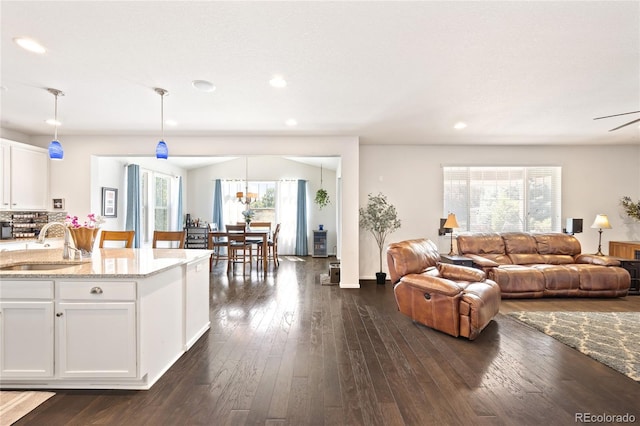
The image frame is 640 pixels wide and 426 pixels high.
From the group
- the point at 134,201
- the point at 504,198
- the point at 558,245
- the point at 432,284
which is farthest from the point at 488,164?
the point at 134,201

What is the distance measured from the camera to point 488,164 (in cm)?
594

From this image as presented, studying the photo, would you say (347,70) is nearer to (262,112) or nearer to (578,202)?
(262,112)

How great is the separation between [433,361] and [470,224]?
4.01 metres

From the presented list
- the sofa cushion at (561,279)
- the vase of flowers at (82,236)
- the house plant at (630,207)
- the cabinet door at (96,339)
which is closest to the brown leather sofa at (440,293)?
the sofa cushion at (561,279)

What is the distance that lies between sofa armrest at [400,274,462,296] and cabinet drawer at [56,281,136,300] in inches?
104

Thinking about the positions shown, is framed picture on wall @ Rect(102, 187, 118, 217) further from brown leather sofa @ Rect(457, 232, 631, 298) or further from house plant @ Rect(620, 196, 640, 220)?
house plant @ Rect(620, 196, 640, 220)

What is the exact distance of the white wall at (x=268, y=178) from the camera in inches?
368

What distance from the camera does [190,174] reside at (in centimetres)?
955

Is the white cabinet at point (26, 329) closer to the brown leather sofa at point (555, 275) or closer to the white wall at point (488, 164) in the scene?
the white wall at point (488, 164)

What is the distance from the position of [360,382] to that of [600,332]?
2.73 m

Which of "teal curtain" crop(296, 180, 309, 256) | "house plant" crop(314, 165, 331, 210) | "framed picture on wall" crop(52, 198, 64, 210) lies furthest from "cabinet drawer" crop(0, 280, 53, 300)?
"teal curtain" crop(296, 180, 309, 256)

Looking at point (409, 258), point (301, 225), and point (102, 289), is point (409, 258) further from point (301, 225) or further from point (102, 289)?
point (301, 225)

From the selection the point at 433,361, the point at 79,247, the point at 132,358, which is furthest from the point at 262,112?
the point at 433,361

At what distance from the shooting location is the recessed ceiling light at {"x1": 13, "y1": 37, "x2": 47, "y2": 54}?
2.30 m
